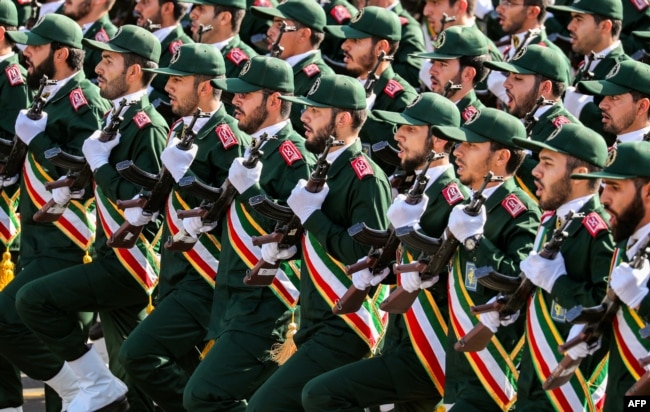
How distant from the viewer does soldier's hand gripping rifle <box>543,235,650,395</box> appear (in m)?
7.72

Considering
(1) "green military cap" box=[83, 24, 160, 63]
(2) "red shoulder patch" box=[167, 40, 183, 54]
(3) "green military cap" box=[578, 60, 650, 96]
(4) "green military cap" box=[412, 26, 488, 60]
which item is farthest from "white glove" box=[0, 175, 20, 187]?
(3) "green military cap" box=[578, 60, 650, 96]

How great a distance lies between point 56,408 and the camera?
1141 cm

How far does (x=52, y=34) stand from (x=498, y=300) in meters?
4.71

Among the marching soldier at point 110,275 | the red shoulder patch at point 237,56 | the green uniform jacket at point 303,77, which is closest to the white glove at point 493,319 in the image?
the marching soldier at point 110,275

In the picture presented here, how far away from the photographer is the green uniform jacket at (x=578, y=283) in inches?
310

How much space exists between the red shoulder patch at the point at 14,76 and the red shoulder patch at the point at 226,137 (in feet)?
7.53

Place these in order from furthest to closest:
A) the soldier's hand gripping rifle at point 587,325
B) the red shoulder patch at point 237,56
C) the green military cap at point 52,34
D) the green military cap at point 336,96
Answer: the red shoulder patch at point 237,56 < the green military cap at point 52,34 < the green military cap at point 336,96 < the soldier's hand gripping rifle at point 587,325

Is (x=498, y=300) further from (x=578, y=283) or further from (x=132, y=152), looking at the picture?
→ (x=132, y=152)

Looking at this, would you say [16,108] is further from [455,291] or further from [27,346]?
[455,291]

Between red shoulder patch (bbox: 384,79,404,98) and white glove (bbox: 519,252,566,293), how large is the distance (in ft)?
12.7

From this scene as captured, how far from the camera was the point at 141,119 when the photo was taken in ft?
35.0

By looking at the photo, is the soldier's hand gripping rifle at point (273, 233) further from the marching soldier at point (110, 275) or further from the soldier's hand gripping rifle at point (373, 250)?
the marching soldier at point (110, 275)

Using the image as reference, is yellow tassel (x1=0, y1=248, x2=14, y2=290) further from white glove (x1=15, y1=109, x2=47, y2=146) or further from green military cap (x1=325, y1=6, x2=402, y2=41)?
green military cap (x1=325, y1=6, x2=402, y2=41)

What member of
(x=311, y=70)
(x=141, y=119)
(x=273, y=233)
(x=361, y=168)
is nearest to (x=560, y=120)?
(x=361, y=168)
